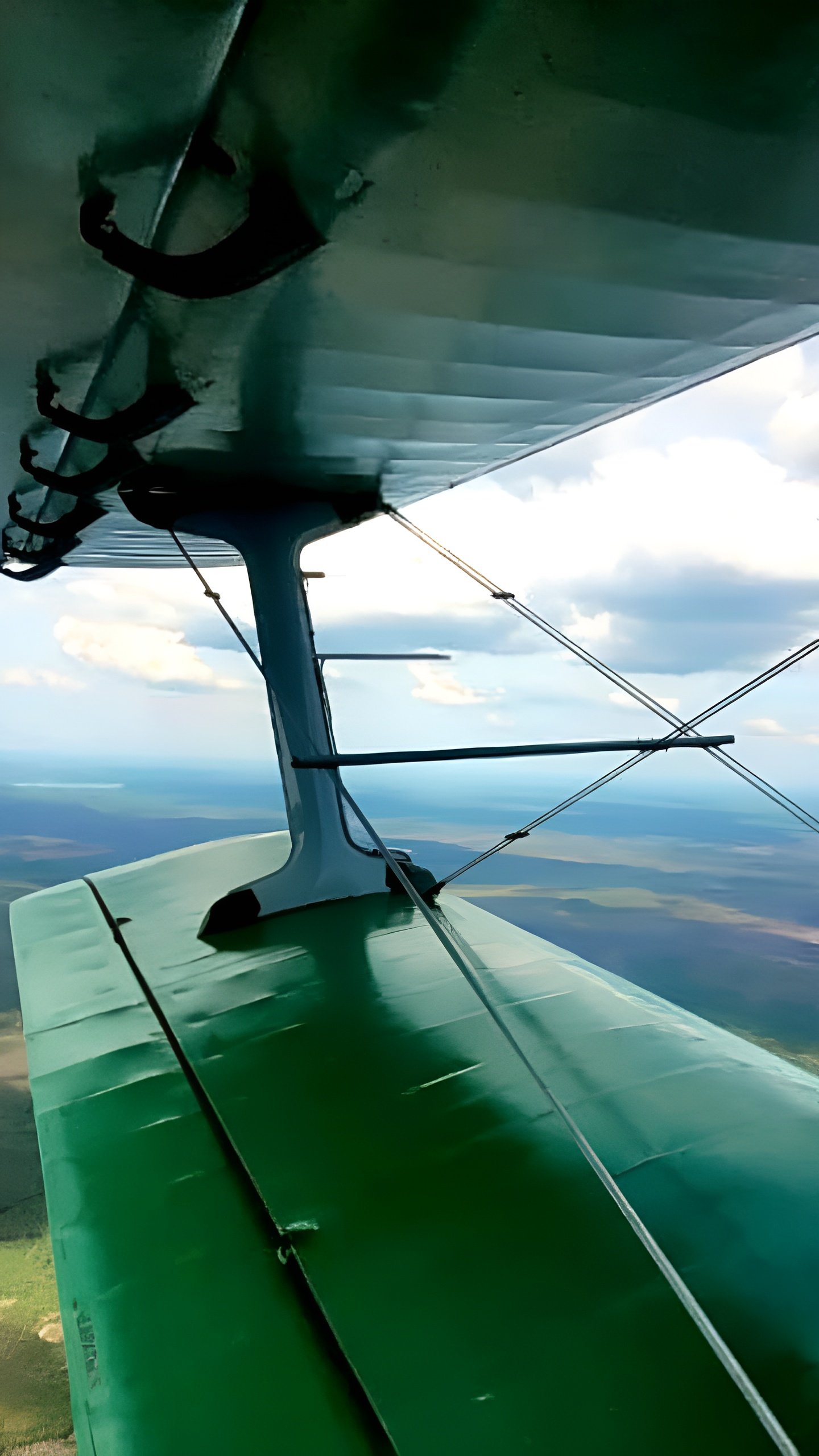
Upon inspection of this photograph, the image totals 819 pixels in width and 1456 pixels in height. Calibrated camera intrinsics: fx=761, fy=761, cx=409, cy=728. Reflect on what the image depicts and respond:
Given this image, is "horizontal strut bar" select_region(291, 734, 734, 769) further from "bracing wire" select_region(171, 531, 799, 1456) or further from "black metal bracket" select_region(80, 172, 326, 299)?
"black metal bracket" select_region(80, 172, 326, 299)

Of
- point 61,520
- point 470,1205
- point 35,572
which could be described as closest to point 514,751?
point 470,1205

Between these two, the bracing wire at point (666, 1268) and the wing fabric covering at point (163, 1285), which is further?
the wing fabric covering at point (163, 1285)

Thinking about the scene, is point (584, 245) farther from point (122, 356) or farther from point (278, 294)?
point (122, 356)

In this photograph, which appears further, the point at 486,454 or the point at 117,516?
the point at 117,516

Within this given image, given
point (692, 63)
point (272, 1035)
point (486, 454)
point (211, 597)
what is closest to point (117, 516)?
point (211, 597)

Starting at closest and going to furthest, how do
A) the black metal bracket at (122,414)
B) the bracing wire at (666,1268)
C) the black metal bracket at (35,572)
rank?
the bracing wire at (666,1268) < the black metal bracket at (122,414) < the black metal bracket at (35,572)

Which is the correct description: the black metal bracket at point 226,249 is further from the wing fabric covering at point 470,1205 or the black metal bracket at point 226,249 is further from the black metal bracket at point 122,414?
the wing fabric covering at point 470,1205

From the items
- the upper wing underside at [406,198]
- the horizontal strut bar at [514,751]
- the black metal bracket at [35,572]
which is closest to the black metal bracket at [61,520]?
the black metal bracket at [35,572]

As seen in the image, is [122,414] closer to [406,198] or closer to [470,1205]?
[406,198]
